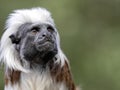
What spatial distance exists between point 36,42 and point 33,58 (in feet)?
0.91

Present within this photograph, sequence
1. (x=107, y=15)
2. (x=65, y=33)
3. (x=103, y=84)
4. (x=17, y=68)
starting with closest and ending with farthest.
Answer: (x=17, y=68), (x=103, y=84), (x=65, y=33), (x=107, y=15)

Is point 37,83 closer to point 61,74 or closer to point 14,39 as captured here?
point 61,74

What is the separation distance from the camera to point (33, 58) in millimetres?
14047

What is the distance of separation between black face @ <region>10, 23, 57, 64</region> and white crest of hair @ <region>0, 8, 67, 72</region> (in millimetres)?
69

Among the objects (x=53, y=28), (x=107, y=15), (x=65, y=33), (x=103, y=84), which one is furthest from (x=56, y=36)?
(x=107, y=15)

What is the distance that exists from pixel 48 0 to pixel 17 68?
38.7ft

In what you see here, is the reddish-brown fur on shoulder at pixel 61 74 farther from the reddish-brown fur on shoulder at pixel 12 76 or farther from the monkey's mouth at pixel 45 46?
the reddish-brown fur on shoulder at pixel 12 76

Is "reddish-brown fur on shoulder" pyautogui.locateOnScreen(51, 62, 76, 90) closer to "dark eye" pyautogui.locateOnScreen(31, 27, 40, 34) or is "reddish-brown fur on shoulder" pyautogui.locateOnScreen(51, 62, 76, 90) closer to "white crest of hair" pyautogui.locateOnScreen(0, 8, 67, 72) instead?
"white crest of hair" pyautogui.locateOnScreen(0, 8, 67, 72)

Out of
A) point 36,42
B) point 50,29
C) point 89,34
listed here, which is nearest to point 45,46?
point 36,42

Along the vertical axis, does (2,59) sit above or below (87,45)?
above

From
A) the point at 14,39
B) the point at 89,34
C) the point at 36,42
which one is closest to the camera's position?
the point at 36,42

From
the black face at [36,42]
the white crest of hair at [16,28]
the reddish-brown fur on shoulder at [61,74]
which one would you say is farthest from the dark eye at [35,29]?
the reddish-brown fur on shoulder at [61,74]

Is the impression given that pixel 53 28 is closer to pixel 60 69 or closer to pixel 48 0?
pixel 60 69

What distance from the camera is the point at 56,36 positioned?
1396 centimetres
